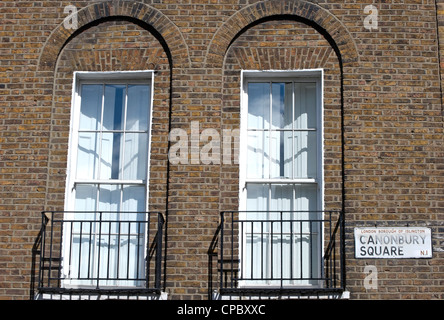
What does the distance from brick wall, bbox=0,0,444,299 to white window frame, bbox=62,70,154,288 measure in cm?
9

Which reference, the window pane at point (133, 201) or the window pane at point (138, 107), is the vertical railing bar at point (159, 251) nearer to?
the window pane at point (133, 201)

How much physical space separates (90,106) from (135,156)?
92cm

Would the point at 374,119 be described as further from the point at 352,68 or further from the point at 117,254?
the point at 117,254

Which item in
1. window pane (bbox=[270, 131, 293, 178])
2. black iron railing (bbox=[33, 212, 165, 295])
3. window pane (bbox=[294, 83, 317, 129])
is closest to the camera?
black iron railing (bbox=[33, 212, 165, 295])

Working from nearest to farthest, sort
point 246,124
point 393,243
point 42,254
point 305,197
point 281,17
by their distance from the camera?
point 393,243
point 42,254
point 305,197
point 246,124
point 281,17

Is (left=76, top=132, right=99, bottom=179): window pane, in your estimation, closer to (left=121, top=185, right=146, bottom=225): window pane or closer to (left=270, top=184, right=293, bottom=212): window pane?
(left=121, top=185, right=146, bottom=225): window pane

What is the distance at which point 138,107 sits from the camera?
10828 millimetres

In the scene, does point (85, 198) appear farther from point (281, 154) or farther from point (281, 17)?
point (281, 17)

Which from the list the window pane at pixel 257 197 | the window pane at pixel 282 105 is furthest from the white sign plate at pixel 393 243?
the window pane at pixel 282 105

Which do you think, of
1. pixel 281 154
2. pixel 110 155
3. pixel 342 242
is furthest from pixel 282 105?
pixel 110 155

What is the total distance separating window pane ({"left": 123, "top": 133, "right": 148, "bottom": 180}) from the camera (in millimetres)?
10617

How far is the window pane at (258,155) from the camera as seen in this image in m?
10.6

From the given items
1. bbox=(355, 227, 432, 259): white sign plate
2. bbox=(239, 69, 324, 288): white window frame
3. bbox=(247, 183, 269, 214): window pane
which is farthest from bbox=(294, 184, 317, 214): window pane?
bbox=(355, 227, 432, 259): white sign plate

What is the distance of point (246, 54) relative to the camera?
1066cm
